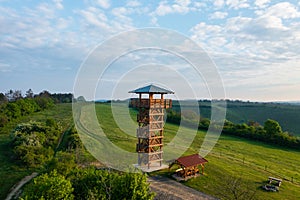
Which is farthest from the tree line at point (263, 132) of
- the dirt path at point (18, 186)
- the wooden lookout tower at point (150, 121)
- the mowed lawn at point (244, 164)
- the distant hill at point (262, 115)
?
the dirt path at point (18, 186)

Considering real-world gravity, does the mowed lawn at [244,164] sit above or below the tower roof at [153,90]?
below

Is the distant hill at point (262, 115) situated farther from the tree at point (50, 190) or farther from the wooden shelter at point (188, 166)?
the tree at point (50, 190)

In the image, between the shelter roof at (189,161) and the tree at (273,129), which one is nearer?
the shelter roof at (189,161)

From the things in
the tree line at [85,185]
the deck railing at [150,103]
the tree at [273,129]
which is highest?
the deck railing at [150,103]

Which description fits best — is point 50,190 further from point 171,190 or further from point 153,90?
point 153,90

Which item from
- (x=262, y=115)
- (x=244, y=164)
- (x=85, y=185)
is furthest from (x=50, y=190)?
(x=262, y=115)

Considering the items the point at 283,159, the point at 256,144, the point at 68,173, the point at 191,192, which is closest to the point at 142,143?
the point at 191,192
